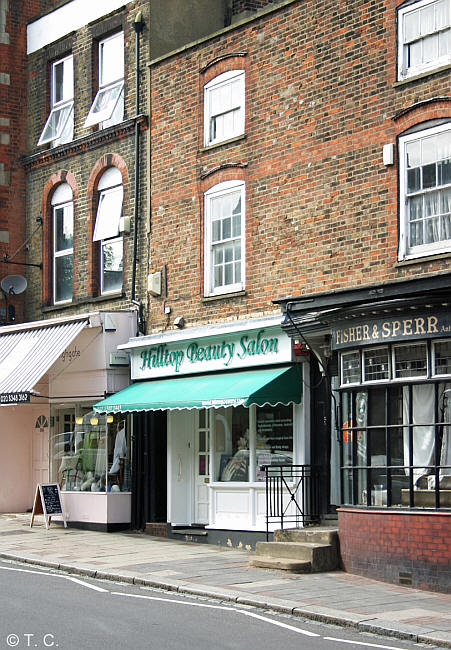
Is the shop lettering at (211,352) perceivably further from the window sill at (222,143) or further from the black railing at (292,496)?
the window sill at (222,143)

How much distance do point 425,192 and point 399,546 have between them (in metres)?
5.09

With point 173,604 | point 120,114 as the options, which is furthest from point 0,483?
point 173,604

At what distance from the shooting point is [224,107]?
1884 cm

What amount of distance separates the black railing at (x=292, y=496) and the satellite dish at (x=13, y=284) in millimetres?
8668

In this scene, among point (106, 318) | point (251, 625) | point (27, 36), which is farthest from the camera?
point (27, 36)

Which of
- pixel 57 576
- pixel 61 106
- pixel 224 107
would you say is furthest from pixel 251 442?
pixel 61 106

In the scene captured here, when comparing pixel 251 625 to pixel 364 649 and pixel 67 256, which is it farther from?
pixel 67 256

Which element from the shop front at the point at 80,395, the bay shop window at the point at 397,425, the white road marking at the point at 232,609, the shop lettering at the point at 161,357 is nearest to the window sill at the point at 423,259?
the bay shop window at the point at 397,425

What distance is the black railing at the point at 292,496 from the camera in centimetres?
1648

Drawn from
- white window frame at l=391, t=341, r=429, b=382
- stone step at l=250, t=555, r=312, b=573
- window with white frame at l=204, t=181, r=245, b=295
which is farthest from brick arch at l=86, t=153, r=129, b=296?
white window frame at l=391, t=341, r=429, b=382

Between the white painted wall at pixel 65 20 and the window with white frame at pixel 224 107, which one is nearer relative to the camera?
the window with white frame at pixel 224 107

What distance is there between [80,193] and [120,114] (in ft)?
6.60

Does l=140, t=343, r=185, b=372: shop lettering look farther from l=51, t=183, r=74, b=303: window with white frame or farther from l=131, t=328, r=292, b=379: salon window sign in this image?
l=51, t=183, r=74, b=303: window with white frame

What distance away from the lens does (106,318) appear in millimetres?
20312
